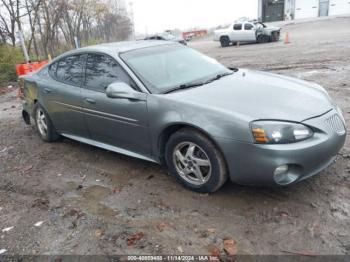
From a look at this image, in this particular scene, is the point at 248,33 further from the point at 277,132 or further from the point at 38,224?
the point at 38,224

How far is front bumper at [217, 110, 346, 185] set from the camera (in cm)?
304

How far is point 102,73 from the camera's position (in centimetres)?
435

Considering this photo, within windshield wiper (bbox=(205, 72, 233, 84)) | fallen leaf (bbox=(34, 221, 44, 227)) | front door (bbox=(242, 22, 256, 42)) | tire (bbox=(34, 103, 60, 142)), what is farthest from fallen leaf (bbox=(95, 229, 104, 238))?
front door (bbox=(242, 22, 256, 42))

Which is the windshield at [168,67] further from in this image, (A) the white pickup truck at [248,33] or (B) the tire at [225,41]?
(B) the tire at [225,41]

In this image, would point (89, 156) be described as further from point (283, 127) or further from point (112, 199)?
point (283, 127)

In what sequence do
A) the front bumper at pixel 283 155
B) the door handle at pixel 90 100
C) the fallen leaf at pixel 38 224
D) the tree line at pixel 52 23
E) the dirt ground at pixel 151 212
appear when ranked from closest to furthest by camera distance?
the dirt ground at pixel 151 212 → the front bumper at pixel 283 155 → the fallen leaf at pixel 38 224 → the door handle at pixel 90 100 → the tree line at pixel 52 23

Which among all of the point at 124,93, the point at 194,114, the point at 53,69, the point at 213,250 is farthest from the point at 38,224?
the point at 53,69

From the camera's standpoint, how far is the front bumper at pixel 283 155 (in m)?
3.04

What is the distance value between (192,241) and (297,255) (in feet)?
2.75

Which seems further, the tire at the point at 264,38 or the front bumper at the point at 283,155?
the tire at the point at 264,38

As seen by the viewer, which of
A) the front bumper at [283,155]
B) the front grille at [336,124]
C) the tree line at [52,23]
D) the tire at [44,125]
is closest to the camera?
the front bumper at [283,155]

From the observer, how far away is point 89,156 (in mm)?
5020

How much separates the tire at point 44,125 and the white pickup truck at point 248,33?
19859 millimetres

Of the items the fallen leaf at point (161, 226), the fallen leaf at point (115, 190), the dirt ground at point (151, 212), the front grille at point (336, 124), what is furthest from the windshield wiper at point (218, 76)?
the fallen leaf at point (161, 226)
